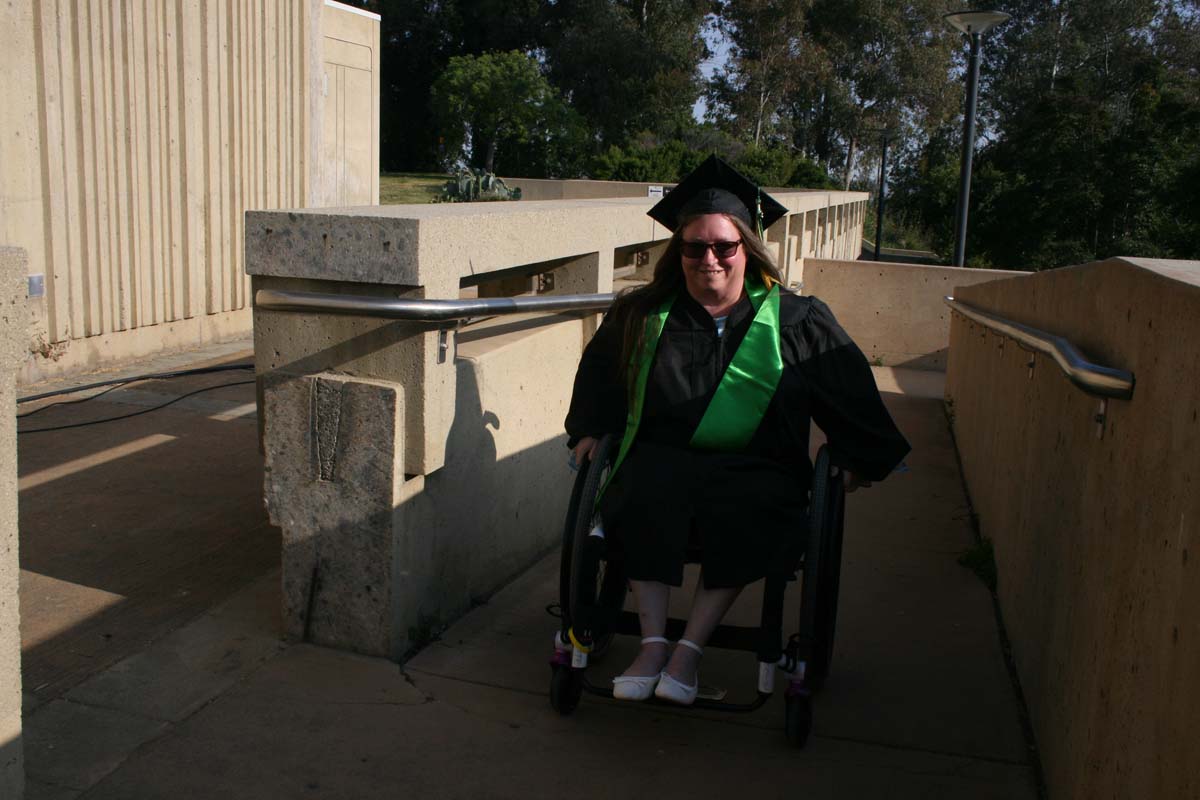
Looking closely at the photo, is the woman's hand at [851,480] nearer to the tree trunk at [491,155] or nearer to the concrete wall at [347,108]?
the concrete wall at [347,108]

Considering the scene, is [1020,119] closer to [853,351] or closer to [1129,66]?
[1129,66]

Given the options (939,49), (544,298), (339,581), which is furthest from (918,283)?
(939,49)

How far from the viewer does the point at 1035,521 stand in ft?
11.5

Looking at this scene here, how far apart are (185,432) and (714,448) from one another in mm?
3890

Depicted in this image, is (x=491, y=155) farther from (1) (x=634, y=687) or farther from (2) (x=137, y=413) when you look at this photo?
(1) (x=634, y=687)

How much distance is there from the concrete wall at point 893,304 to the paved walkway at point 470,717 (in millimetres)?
9550

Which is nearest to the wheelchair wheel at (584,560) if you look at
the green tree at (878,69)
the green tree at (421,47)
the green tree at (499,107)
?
the green tree at (499,107)

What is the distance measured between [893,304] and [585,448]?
10823 millimetres

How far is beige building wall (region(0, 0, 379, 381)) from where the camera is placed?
23.1 ft

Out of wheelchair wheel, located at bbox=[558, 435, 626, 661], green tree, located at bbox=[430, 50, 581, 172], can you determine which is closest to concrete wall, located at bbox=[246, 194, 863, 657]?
wheelchair wheel, located at bbox=[558, 435, 626, 661]

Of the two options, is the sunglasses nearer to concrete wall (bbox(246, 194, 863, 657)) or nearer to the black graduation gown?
the black graduation gown

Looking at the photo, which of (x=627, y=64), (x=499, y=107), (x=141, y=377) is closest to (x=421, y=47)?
(x=627, y=64)

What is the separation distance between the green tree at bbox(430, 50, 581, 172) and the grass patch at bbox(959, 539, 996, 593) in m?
30.1

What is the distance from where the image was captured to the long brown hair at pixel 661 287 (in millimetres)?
3240
